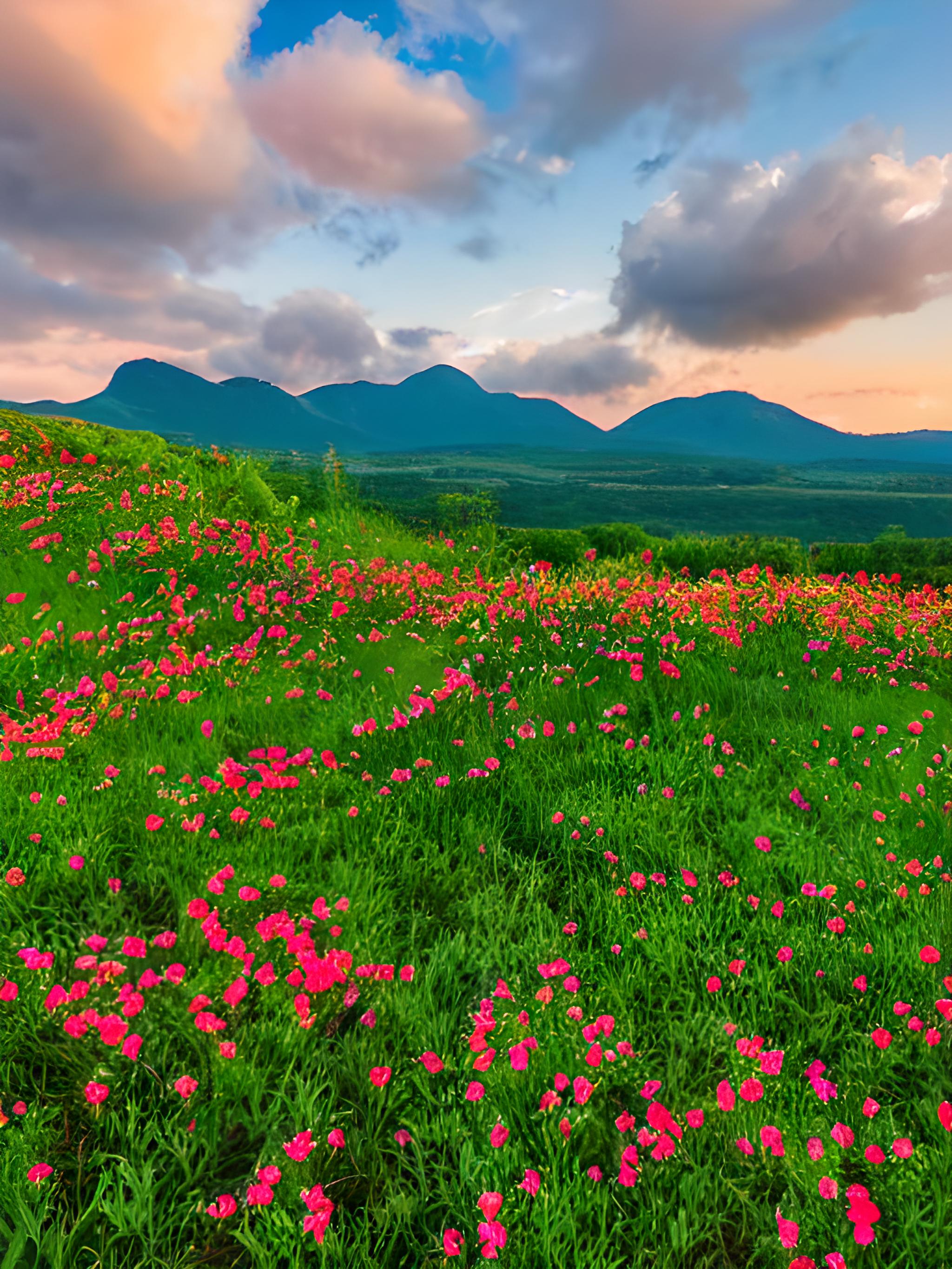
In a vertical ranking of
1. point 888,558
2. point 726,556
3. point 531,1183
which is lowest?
point 888,558

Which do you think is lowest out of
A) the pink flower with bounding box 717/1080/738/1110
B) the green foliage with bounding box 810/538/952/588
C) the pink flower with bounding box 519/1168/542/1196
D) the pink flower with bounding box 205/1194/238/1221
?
the green foliage with bounding box 810/538/952/588

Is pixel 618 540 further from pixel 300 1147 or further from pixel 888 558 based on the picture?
pixel 300 1147

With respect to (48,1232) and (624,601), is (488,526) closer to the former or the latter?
(624,601)

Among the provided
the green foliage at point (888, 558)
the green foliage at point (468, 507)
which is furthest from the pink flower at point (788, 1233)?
the green foliage at point (468, 507)

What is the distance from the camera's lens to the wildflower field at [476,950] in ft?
6.66

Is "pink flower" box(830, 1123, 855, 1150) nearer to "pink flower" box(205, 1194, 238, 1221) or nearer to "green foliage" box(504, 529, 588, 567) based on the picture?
"pink flower" box(205, 1194, 238, 1221)

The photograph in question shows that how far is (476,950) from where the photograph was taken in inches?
116

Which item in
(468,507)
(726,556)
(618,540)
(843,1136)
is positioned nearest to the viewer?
(843,1136)

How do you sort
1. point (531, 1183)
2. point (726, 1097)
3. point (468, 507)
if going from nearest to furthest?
1. point (531, 1183)
2. point (726, 1097)
3. point (468, 507)

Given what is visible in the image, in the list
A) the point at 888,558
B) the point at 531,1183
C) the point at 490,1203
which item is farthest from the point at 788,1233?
the point at 888,558

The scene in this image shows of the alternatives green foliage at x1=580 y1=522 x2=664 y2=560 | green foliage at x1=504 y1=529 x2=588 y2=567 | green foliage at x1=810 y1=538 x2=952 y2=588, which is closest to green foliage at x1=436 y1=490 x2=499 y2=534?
green foliage at x1=580 y1=522 x2=664 y2=560

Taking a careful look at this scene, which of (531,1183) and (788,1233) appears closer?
(788,1233)

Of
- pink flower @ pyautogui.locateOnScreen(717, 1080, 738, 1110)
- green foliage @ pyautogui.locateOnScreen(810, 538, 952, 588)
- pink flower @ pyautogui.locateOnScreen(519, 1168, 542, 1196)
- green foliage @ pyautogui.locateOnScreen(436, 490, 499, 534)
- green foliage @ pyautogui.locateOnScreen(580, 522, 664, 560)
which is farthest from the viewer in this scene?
green foliage @ pyautogui.locateOnScreen(436, 490, 499, 534)

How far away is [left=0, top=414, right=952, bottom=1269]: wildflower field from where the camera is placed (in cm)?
203
